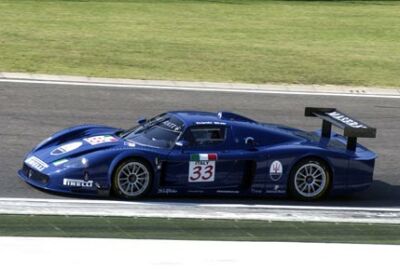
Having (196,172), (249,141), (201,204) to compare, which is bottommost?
(201,204)

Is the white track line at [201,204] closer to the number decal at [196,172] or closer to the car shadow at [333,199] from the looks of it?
the car shadow at [333,199]

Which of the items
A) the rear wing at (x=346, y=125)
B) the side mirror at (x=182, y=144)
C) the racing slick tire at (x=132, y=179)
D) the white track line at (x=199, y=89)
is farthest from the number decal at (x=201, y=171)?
the white track line at (x=199, y=89)

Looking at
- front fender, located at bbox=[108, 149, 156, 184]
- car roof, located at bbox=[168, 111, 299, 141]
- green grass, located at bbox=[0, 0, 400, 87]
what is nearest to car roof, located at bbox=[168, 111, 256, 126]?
car roof, located at bbox=[168, 111, 299, 141]

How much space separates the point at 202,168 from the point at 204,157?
15cm

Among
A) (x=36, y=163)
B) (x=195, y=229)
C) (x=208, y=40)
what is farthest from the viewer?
(x=208, y=40)

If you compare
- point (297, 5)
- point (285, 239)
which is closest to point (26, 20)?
point (297, 5)

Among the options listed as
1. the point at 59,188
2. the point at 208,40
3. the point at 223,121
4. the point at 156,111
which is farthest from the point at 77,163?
the point at 208,40

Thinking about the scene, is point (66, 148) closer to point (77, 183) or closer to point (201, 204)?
point (77, 183)

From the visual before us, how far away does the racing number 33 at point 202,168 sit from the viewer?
521 inches

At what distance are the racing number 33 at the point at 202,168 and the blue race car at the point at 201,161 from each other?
0.04 feet

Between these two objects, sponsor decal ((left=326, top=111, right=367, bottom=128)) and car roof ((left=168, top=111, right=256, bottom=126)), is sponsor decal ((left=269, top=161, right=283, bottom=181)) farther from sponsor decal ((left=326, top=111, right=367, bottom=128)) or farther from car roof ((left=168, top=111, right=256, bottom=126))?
sponsor decal ((left=326, top=111, right=367, bottom=128))

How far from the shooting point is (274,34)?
29609 millimetres

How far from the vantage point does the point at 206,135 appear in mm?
13430

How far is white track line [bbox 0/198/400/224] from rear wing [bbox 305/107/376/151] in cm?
98
